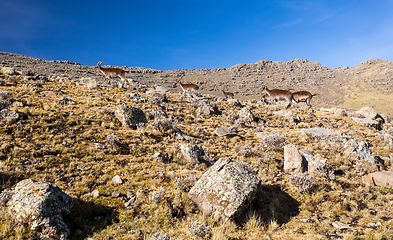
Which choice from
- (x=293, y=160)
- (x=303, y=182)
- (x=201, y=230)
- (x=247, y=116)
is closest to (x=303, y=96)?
(x=247, y=116)

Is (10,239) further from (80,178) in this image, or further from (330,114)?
(330,114)

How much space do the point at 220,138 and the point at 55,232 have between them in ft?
37.2

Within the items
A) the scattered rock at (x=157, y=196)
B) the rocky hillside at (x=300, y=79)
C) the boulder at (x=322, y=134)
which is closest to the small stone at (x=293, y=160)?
the boulder at (x=322, y=134)

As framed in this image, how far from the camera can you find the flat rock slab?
28.1 feet

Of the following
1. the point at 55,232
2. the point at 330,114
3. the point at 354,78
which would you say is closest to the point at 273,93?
the point at 330,114

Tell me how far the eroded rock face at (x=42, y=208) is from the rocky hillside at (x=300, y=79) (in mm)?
84666

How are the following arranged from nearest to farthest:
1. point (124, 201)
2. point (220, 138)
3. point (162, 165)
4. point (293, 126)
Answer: point (124, 201), point (162, 165), point (220, 138), point (293, 126)

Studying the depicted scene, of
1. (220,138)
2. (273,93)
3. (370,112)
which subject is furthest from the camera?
(273,93)

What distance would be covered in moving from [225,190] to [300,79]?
144497 mm

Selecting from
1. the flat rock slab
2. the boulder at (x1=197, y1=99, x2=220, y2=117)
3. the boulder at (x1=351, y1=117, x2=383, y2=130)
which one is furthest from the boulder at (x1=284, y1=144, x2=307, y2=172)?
the boulder at (x1=351, y1=117, x2=383, y2=130)

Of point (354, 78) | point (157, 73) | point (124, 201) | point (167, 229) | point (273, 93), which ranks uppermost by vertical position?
point (157, 73)

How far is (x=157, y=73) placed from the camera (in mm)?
120000

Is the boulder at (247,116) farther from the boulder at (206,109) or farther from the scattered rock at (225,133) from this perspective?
the scattered rock at (225,133)

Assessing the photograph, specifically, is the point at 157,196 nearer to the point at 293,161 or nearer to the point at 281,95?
the point at 293,161
